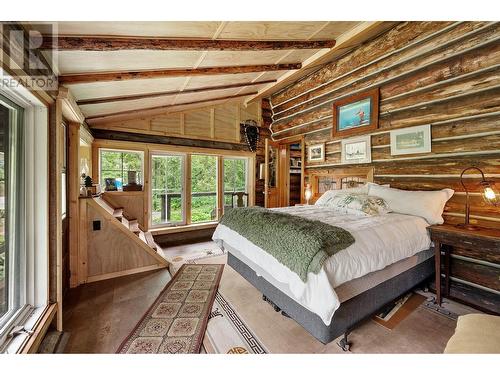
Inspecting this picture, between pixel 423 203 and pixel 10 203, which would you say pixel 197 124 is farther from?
pixel 423 203

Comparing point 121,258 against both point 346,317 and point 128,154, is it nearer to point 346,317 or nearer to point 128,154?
point 128,154

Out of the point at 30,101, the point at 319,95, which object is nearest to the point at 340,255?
the point at 30,101

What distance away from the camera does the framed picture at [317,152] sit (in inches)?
166

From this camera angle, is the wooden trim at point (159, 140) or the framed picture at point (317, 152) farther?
the framed picture at point (317, 152)

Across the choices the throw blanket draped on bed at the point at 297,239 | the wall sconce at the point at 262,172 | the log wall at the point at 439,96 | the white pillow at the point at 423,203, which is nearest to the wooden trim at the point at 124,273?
the throw blanket draped on bed at the point at 297,239

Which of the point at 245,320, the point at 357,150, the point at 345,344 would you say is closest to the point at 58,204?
the point at 245,320

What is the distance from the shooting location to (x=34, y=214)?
172cm

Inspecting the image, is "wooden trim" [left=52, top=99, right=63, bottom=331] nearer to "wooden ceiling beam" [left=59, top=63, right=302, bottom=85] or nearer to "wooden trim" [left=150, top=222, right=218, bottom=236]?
"wooden ceiling beam" [left=59, top=63, right=302, bottom=85]

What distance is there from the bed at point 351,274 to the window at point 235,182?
258cm

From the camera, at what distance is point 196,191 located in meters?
4.83

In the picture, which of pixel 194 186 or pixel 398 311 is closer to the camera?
pixel 398 311

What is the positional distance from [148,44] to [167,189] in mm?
3189

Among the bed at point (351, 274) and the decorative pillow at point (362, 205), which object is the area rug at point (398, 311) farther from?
the decorative pillow at point (362, 205)
